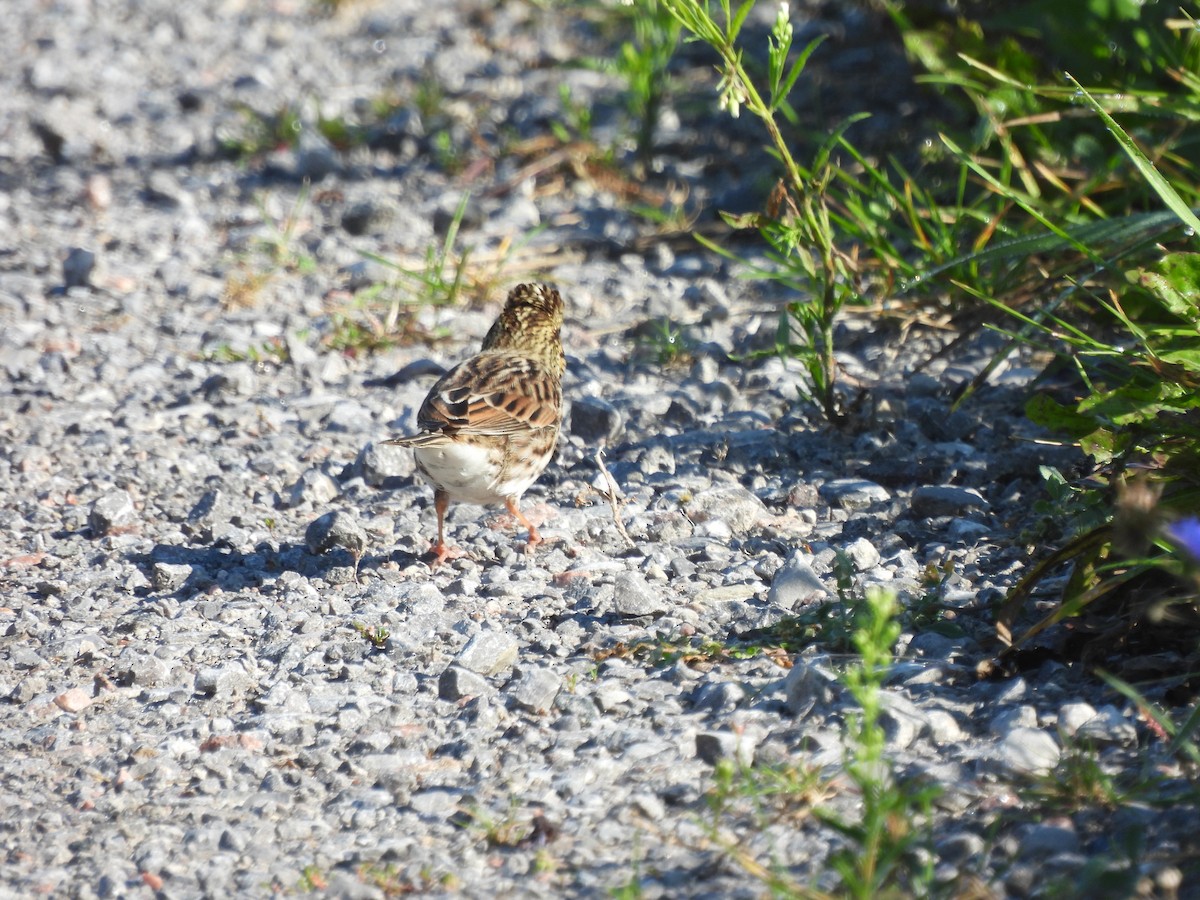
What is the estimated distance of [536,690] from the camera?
3.75m

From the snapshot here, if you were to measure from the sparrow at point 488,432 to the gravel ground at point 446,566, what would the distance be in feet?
0.67

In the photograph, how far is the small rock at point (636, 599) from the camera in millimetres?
4199

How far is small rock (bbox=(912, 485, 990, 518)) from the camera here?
15.7 ft

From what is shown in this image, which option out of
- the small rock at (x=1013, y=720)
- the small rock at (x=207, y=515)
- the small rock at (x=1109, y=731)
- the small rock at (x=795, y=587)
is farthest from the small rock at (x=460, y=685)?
the small rock at (x=1109, y=731)

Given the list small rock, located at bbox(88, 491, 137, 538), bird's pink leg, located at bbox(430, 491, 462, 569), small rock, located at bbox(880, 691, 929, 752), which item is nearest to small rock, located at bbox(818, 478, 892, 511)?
bird's pink leg, located at bbox(430, 491, 462, 569)

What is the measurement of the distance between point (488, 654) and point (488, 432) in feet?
3.72

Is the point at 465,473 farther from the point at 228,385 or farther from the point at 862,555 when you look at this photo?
the point at 228,385

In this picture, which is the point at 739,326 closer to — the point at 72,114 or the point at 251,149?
the point at 251,149

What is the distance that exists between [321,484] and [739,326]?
2.30 meters

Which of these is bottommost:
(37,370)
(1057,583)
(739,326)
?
(37,370)

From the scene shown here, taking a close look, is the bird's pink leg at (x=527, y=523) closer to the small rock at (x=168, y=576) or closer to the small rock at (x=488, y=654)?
the small rock at (x=488, y=654)

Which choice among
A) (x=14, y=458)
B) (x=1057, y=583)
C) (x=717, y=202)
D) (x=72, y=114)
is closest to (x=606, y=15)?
(x=717, y=202)

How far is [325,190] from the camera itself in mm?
8305

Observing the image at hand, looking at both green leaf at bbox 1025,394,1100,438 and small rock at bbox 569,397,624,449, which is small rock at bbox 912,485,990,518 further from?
small rock at bbox 569,397,624,449
